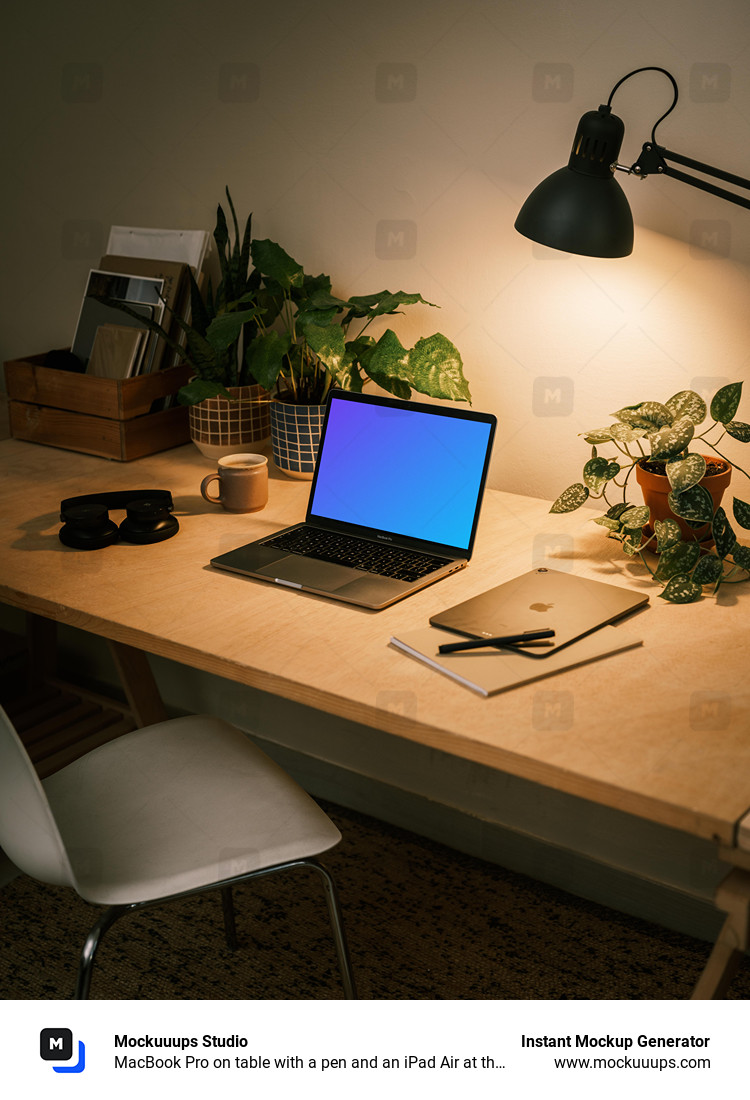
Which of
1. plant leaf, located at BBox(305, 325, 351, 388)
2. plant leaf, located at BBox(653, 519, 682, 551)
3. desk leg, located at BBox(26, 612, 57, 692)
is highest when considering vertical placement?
plant leaf, located at BBox(305, 325, 351, 388)

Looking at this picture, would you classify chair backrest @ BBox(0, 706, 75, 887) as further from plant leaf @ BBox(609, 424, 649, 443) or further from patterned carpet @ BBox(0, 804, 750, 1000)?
plant leaf @ BBox(609, 424, 649, 443)

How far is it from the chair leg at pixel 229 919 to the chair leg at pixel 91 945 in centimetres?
51

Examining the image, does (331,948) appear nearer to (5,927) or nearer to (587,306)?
(5,927)

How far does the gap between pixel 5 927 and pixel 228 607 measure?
2.98ft

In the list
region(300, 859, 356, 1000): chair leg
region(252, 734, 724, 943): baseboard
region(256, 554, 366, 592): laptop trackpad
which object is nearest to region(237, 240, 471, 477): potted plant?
region(256, 554, 366, 592): laptop trackpad

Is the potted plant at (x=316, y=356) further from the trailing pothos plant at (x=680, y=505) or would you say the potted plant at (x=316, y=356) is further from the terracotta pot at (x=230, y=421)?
the trailing pothos plant at (x=680, y=505)

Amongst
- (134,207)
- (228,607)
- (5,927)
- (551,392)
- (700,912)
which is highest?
(134,207)

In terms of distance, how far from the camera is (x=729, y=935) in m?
1.05

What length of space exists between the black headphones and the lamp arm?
3.11 ft

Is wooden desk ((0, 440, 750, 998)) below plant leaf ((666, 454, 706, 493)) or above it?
below

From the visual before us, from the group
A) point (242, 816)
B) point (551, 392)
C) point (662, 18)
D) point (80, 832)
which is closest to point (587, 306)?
point (551, 392)

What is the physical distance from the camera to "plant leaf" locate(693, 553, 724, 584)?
1.47 metres
